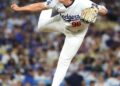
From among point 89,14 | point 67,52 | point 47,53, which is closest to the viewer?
point 89,14

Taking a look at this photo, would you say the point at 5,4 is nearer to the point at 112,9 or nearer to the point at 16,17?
the point at 16,17

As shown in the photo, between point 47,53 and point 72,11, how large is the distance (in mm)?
6100

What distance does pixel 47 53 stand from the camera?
637 inches

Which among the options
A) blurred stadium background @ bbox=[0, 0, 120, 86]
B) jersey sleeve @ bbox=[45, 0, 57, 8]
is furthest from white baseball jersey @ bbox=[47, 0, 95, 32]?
blurred stadium background @ bbox=[0, 0, 120, 86]

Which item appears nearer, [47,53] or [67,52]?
[67,52]

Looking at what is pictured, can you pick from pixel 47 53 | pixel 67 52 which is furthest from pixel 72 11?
pixel 47 53

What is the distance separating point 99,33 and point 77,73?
294 cm


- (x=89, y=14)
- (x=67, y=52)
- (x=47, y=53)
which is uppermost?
(x=89, y=14)

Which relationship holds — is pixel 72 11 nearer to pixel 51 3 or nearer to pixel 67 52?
pixel 51 3

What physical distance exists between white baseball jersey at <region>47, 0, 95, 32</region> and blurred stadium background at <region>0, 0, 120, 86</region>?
3838 mm

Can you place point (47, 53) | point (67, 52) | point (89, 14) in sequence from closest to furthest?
point (89, 14)
point (67, 52)
point (47, 53)

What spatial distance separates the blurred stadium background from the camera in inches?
572

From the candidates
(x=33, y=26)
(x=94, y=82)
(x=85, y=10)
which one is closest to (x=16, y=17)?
(x=33, y=26)

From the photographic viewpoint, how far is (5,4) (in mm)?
18406
